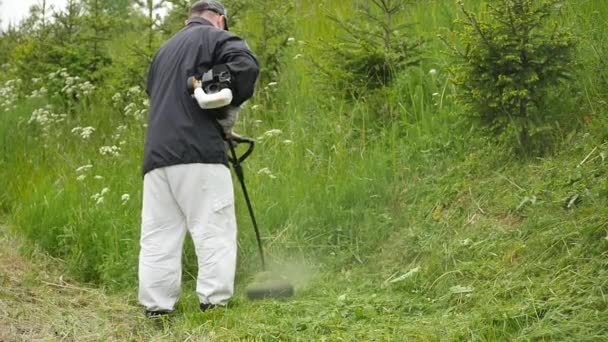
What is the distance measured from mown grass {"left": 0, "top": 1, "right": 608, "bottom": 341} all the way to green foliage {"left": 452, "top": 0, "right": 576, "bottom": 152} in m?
0.35

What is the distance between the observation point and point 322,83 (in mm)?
8656

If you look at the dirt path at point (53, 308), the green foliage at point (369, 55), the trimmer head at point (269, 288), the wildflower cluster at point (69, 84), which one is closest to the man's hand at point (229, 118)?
the trimmer head at point (269, 288)

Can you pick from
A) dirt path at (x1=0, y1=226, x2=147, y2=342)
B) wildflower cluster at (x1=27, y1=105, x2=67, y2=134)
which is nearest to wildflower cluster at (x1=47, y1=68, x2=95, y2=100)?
wildflower cluster at (x1=27, y1=105, x2=67, y2=134)

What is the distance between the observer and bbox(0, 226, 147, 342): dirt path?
5.58 meters

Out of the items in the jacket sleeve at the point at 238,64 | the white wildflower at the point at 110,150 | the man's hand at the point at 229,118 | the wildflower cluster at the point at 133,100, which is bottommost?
the white wildflower at the point at 110,150

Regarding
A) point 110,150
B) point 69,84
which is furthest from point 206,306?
point 69,84

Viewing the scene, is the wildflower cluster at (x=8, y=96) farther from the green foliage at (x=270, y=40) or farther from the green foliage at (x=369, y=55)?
the green foliage at (x=369, y=55)

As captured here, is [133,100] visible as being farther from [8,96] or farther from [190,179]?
[190,179]

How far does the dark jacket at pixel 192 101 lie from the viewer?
5727mm

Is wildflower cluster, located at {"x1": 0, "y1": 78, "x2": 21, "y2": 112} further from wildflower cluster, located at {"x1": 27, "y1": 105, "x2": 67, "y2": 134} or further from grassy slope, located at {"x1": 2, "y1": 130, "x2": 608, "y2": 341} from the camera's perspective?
grassy slope, located at {"x1": 2, "y1": 130, "x2": 608, "y2": 341}

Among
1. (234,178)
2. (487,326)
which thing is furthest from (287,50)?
(487,326)

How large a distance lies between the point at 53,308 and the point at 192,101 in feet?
6.10

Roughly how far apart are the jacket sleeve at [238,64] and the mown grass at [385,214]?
149cm

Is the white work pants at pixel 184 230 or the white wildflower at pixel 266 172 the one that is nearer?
the white work pants at pixel 184 230
